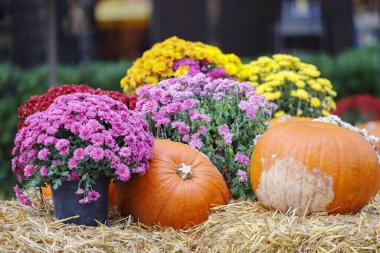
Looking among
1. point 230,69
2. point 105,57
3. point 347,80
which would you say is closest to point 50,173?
point 230,69

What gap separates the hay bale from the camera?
358cm

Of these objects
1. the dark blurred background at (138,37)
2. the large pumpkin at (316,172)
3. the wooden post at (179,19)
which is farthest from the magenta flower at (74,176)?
the wooden post at (179,19)

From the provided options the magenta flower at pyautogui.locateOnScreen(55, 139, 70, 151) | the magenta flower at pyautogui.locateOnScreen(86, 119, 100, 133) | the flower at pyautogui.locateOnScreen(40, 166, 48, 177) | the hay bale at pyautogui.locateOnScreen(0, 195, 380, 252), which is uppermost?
the magenta flower at pyautogui.locateOnScreen(86, 119, 100, 133)

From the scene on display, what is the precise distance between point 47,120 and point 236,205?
3.92ft

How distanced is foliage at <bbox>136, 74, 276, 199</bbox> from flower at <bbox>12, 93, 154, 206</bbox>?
0.60 m

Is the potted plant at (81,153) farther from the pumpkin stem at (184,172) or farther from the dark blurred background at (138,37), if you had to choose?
the dark blurred background at (138,37)

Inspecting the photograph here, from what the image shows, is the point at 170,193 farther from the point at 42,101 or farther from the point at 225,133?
the point at 42,101

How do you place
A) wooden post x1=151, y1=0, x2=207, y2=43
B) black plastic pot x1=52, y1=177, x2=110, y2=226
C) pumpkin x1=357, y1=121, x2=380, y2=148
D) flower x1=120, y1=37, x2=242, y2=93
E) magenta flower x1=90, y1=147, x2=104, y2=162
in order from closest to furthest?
1. magenta flower x1=90, y1=147, x2=104, y2=162
2. black plastic pot x1=52, y1=177, x2=110, y2=226
3. flower x1=120, y1=37, x2=242, y2=93
4. pumpkin x1=357, y1=121, x2=380, y2=148
5. wooden post x1=151, y1=0, x2=207, y2=43

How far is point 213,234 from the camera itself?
154 inches

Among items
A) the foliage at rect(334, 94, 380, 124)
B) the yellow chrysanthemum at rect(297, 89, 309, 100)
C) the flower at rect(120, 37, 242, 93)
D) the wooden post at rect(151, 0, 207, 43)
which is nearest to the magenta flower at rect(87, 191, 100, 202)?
the flower at rect(120, 37, 242, 93)

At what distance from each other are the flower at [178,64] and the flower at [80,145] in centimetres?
151

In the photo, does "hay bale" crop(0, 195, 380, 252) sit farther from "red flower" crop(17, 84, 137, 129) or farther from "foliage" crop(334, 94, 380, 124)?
"foliage" crop(334, 94, 380, 124)

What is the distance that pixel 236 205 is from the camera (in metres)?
4.25

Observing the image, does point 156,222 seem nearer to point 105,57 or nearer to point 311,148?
point 311,148
